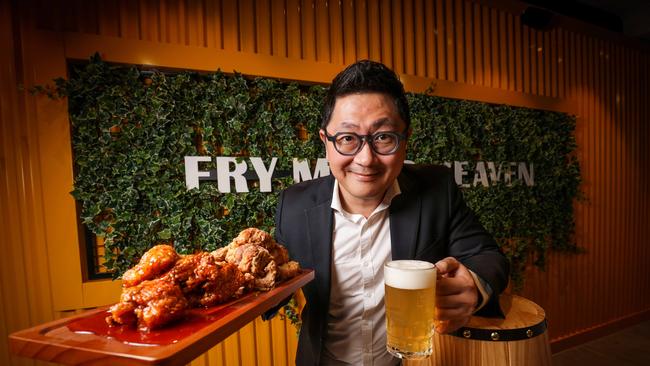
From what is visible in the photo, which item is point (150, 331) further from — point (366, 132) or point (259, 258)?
point (366, 132)

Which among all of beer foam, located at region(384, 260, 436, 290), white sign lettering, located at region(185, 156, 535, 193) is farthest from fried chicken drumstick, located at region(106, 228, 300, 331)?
white sign lettering, located at region(185, 156, 535, 193)

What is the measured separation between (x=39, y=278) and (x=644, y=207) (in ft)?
27.7

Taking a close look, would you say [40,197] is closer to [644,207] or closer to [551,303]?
[551,303]

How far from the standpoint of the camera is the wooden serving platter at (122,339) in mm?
586

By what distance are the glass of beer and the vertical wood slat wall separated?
7.42 ft

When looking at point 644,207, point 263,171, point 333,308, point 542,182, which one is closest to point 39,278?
point 263,171

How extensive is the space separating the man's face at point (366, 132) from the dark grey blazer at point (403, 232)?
0.35 metres

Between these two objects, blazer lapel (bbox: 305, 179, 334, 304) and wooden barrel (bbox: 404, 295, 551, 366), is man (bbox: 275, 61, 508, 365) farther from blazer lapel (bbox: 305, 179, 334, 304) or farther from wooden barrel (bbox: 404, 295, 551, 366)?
wooden barrel (bbox: 404, 295, 551, 366)

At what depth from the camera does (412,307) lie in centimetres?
97

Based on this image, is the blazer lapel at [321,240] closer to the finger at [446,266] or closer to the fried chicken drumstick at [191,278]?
the fried chicken drumstick at [191,278]

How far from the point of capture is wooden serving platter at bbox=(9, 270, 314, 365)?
59cm

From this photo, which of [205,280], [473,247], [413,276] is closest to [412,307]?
[413,276]

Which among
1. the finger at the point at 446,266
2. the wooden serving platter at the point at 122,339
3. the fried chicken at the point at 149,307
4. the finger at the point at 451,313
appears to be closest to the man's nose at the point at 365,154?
the finger at the point at 446,266

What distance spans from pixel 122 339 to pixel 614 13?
7.71 metres
